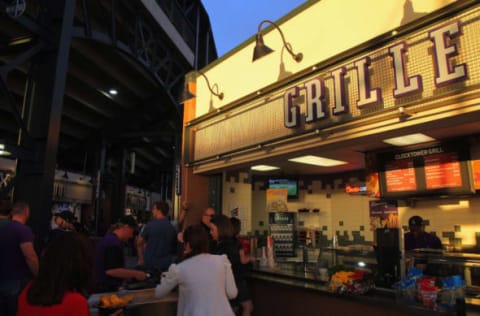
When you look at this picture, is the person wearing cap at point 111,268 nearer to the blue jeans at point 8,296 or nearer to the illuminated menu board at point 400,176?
the blue jeans at point 8,296

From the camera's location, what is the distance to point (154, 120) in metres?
16.7

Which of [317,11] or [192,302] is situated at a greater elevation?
[317,11]

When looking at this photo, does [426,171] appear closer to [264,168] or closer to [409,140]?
[409,140]

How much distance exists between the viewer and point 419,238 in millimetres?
5227

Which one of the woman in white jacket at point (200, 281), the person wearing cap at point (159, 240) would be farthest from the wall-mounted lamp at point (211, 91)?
the woman in white jacket at point (200, 281)

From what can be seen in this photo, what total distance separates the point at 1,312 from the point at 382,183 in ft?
15.4

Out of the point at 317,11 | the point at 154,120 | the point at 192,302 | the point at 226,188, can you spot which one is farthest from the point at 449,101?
the point at 154,120

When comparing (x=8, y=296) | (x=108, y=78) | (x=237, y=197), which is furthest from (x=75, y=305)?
(x=108, y=78)

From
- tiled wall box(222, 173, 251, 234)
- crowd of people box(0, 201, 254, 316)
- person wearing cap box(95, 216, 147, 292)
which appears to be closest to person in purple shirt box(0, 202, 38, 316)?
crowd of people box(0, 201, 254, 316)

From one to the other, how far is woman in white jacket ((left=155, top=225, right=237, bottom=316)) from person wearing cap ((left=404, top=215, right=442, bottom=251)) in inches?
140

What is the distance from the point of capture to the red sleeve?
1557 millimetres

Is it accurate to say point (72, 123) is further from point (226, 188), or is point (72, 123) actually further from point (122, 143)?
point (226, 188)

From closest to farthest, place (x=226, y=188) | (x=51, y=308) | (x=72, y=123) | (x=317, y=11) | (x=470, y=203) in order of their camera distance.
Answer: (x=51, y=308), (x=317, y=11), (x=470, y=203), (x=226, y=188), (x=72, y=123)

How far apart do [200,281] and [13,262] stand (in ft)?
7.36
